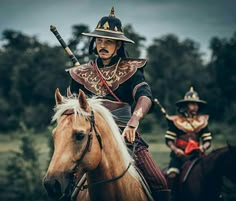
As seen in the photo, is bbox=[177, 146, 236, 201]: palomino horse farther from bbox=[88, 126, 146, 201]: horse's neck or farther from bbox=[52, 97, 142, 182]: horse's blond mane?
bbox=[88, 126, 146, 201]: horse's neck

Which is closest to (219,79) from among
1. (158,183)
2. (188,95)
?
(188,95)

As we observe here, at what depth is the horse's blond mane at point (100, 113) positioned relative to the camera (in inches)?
246

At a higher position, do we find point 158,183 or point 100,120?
point 100,120

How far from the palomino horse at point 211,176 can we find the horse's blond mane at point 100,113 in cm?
559

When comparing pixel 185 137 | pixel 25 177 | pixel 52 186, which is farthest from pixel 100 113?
pixel 25 177

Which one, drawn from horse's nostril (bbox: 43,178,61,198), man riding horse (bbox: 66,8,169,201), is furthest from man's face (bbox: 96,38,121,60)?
horse's nostril (bbox: 43,178,61,198)

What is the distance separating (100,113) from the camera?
21.5ft

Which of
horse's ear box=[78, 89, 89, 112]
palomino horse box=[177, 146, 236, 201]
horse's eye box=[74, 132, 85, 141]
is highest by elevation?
horse's ear box=[78, 89, 89, 112]

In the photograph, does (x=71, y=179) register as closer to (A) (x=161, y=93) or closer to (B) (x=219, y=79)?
(B) (x=219, y=79)

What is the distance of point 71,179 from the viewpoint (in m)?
6.05

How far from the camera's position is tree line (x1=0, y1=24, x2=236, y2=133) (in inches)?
1750

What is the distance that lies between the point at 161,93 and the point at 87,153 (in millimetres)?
45980

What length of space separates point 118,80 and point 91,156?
121 centimetres

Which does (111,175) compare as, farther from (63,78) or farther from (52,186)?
(63,78)
